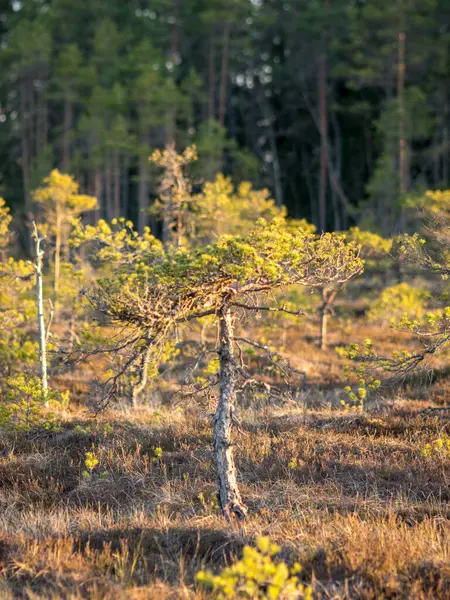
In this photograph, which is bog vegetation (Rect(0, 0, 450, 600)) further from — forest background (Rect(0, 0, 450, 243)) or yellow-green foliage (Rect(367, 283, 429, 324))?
forest background (Rect(0, 0, 450, 243))

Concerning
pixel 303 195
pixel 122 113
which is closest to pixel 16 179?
pixel 122 113

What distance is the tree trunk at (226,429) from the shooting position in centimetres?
631

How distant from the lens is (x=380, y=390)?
45.2 feet

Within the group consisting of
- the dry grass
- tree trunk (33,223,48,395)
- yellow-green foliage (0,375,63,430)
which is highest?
tree trunk (33,223,48,395)

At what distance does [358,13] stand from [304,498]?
3910 cm

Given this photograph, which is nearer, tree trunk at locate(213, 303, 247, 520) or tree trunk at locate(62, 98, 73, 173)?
tree trunk at locate(213, 303, 247, 520)

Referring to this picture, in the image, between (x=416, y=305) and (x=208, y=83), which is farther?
(x=208, y=83)

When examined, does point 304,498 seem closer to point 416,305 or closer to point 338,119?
point 416,305

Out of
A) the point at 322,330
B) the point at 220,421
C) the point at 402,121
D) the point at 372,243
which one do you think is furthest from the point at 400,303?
the point at 402,121

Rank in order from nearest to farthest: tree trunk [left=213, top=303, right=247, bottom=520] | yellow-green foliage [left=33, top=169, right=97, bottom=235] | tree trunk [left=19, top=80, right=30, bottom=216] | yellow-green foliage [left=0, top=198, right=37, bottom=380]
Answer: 1. tree trunk [left=213, top=303, right=247, bottom=520]
2. yellow-green foliage [left=0, top=198, right=37, bottom=380]
3. yellow-green foliage [left=33, top=169, right=97, bottom=235]
4. tree trunk [left=19, top=80, right=30, bottom=216]

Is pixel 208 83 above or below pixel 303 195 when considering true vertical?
above

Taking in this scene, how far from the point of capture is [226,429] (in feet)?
20.7

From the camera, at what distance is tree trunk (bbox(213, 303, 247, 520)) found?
6311mm

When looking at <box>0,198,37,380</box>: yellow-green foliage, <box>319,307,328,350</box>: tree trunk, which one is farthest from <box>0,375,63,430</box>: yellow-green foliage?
<box>319,307,328,350</box>: tree trunk
